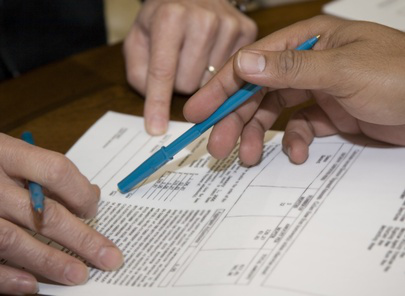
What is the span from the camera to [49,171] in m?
0.69

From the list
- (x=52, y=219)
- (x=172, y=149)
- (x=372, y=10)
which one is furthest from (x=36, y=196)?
(x=372, y=10)

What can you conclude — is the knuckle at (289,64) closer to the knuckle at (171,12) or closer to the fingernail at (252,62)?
the fingernail at (252,62)

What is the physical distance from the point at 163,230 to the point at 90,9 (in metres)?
0.78

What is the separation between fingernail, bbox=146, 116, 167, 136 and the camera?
3.05ft

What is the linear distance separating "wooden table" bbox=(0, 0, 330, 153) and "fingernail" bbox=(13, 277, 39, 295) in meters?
0.28

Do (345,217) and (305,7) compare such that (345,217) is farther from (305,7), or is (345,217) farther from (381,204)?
(305,7)

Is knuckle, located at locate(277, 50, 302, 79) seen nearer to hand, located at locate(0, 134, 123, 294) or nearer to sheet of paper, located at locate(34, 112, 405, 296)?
sheet of paper, located at locate(34, 112, 405, 296)

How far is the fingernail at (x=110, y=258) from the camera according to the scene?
678mm

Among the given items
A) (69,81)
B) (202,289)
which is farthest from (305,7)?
(202,289)

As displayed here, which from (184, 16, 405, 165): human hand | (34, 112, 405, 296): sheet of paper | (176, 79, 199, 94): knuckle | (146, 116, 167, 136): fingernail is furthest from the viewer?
(176, 79, 199, 94): knuckle

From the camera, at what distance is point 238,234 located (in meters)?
0.70

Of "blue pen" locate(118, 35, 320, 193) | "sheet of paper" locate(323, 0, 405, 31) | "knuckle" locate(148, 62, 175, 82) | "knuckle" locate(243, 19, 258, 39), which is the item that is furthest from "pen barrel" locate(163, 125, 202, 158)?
"sheet of paper" locate(323, 0, 405, 31)

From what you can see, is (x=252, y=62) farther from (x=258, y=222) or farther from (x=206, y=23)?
(x=206, y=23)

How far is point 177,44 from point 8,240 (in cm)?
46
